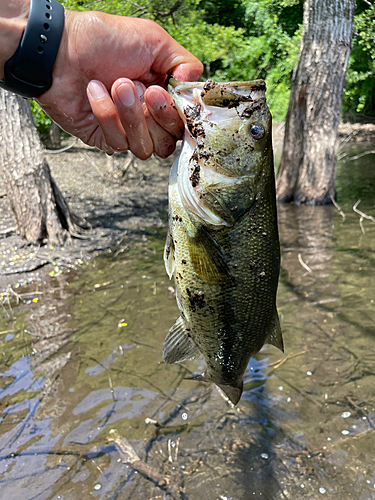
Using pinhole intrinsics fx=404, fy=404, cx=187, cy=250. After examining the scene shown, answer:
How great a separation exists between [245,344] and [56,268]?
528 cm

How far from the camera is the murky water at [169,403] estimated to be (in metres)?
3.21

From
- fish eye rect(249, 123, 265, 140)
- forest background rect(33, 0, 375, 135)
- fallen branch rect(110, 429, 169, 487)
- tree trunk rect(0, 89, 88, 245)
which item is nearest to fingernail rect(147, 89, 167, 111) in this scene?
fish eye rect(249, 123, 265, 140)

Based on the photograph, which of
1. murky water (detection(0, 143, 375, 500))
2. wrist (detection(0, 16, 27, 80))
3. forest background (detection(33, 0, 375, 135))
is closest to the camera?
wrist (detection(0, 16, 27, 80))

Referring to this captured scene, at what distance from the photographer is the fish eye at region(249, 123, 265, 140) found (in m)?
2.01

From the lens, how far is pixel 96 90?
7.15ft

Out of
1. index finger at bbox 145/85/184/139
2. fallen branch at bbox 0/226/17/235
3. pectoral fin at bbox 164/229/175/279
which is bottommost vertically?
fallen branch at bbox 0/226/17/235

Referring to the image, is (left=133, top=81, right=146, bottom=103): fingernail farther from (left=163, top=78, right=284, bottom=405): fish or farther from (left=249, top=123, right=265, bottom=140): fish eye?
(left=249, top=123, right=265, bottom=140): fish eye

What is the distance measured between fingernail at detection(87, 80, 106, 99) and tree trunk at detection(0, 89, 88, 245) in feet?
18.0

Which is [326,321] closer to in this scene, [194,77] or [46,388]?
[46,388]

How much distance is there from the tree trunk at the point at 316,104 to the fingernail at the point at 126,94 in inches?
322

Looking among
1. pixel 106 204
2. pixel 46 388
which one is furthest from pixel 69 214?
pixel 46 388

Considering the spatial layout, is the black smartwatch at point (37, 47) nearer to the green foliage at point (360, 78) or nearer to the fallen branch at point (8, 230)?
the fallen branch at point (8, 230)

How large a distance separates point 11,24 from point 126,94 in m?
0.69

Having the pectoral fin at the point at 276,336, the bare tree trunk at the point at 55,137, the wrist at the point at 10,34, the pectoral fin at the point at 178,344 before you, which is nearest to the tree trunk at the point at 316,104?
the pectoral fin at the point at 276,336
